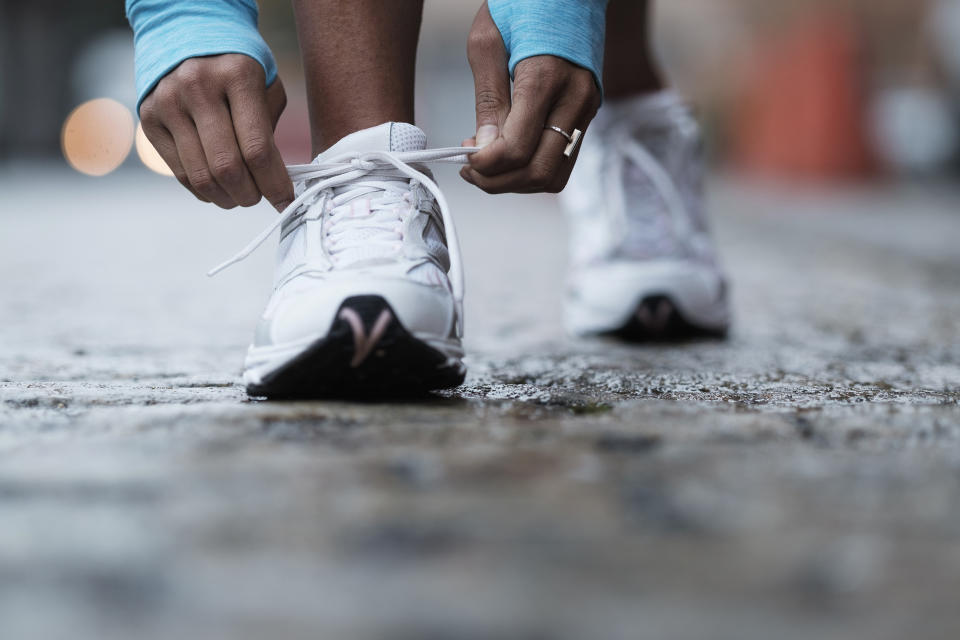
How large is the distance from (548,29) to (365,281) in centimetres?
27

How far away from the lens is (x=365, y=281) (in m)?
0.71

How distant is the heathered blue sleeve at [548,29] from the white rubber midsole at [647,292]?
39 centimetres

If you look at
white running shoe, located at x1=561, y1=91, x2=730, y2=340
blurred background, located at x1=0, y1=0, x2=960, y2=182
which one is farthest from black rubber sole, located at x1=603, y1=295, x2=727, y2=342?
blurred background, located at x1=0, y1=0, x2=960, y2=182

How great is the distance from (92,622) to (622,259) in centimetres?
93

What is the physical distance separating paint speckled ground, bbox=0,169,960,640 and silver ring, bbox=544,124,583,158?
20 cm

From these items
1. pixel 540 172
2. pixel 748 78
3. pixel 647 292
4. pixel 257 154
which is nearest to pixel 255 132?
pixel 257 154

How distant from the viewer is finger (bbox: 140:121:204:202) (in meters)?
0.79

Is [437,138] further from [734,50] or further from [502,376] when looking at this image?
[502,376]

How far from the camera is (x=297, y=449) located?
0.57 metres

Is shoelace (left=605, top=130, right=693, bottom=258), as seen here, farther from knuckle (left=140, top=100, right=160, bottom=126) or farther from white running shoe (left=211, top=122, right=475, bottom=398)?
knuckle (left=140, top=100, right=160, bottom=126)

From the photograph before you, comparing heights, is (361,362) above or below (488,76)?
below

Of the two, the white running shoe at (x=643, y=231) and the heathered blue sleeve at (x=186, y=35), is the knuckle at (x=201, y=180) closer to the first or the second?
the heathered blue sleeve at (x=186, y=35)

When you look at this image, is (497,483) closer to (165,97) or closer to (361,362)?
(361,362)

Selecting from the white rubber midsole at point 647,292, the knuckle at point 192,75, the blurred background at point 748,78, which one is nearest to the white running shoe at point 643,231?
the white rubber midsole at point 647,292
